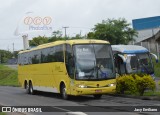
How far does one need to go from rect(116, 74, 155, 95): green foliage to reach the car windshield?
453 cm

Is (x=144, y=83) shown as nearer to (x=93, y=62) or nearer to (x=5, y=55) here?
(x=93, y=62)

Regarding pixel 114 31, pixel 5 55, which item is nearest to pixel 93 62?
pixel 114 31

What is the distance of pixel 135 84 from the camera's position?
69.2 ft

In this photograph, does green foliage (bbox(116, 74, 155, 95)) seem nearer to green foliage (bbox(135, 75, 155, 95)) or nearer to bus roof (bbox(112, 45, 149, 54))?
green foliage (bbox(135, 75, 155, 95))

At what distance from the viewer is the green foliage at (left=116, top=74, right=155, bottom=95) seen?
67.8 ft

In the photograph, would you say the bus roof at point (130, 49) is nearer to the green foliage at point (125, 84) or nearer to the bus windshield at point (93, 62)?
the green foliage at point (125, 84)

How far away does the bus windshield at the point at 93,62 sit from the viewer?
20469 mm

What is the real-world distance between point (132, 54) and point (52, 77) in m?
6.08

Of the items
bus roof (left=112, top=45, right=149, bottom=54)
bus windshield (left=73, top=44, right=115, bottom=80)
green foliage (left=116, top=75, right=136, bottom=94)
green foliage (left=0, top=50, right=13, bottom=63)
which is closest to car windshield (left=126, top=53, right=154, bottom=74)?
bus roof (left=112, top=45, right=149, bottom=54)

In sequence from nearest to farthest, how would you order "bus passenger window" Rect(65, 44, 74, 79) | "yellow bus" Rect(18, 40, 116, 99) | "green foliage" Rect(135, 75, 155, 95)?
"yellow bus" Rect(18, 40, 116, 99) < "green foliage" Rect(135, 75, 155, 95) < "bus passenger window" Rect(65, 44, 74, 79)

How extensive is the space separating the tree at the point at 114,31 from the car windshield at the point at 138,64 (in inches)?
896

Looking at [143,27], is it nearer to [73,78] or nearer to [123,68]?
[123,68]

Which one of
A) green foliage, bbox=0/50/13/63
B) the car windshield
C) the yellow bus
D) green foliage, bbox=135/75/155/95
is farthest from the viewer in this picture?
green foliage, bbox=0/50/13/63

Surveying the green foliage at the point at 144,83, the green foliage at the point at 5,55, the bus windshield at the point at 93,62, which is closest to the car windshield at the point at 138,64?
the bus windshield at the point at 93,62
